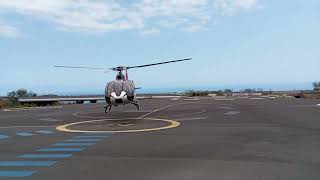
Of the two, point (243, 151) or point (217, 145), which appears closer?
point (243, 151)

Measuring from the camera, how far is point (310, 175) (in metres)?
9.54

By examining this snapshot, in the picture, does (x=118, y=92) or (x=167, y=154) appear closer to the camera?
(x=167, y=154)

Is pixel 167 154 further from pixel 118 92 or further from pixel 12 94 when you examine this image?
pixel 12 94

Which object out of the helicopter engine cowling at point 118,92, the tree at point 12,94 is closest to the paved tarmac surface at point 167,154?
the helicopter engine cowling at point 118,92

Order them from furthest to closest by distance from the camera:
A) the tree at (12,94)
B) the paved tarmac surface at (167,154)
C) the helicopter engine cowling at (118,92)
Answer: the tree at (12,94) < the helicopter engine cowling at (118,92) < the paved tarmac surface at (167,154)

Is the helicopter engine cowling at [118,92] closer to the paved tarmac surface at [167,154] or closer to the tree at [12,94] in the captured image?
the paved tarmac surface at [167,154]

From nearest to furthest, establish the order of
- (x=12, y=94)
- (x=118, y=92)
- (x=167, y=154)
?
(x=167, y=154) → (x=118, y=92) → (x=12, y=94)

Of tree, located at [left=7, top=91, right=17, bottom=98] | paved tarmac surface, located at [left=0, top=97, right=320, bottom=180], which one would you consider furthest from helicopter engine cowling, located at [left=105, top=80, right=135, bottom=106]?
tree, located at [left=7, top=91, right=17, bottom=98]

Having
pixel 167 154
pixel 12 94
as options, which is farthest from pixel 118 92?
pixel 12 94

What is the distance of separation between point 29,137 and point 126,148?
18.3 ft

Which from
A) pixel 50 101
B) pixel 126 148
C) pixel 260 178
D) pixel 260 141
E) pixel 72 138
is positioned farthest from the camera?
pixel 50 101

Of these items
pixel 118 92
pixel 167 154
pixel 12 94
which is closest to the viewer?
pixel 167 154

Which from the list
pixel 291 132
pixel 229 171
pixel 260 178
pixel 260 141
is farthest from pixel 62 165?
pixel 291 132

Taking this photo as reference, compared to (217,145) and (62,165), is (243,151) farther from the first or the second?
(62,165)
